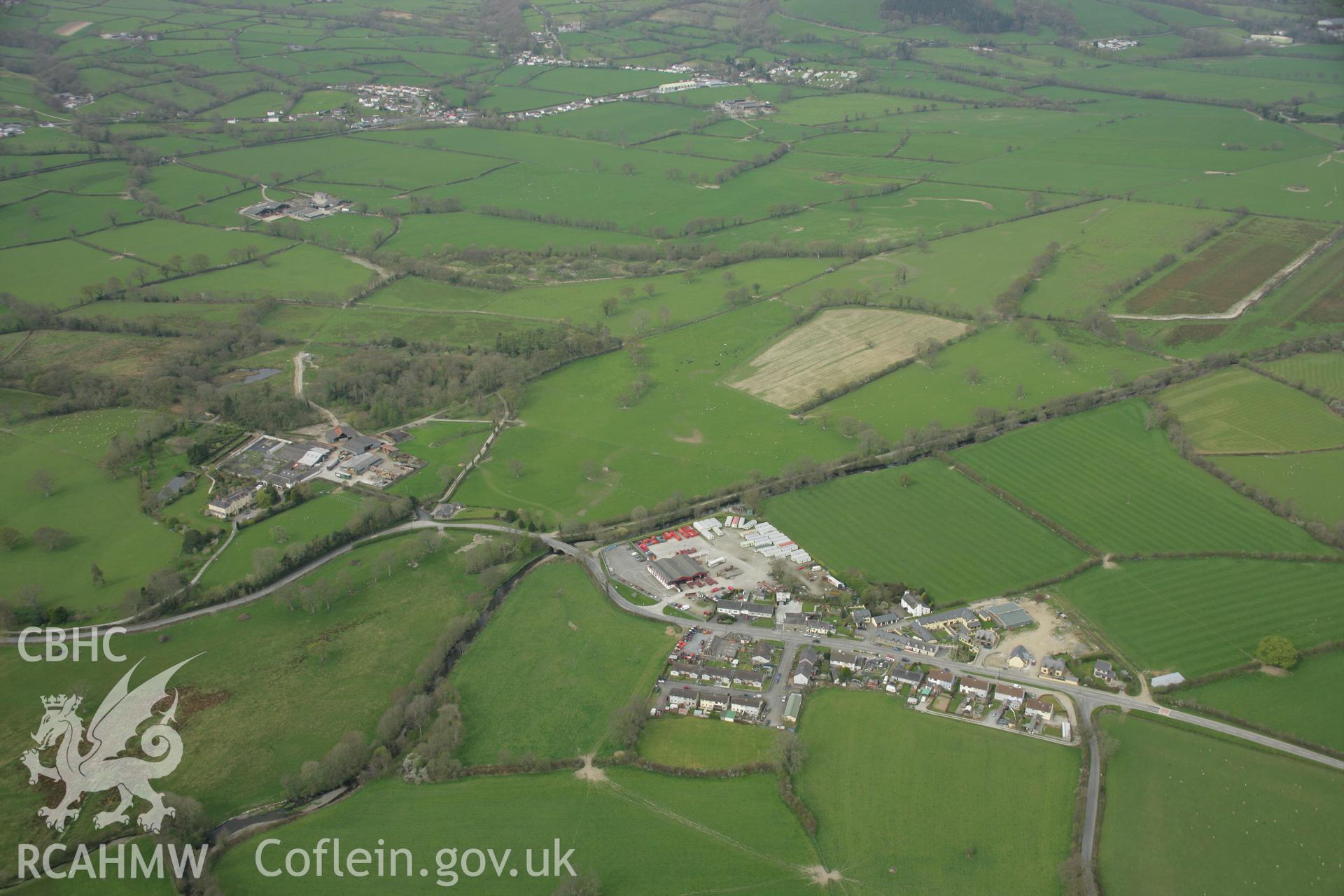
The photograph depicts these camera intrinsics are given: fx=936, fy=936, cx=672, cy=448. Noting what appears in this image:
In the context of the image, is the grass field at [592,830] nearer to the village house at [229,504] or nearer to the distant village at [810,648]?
the distant village at [810,648]

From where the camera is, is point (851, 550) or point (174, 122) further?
point (174, 122)

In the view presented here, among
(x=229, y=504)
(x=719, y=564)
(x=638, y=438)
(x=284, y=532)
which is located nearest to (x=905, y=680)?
(x=719, y=564)

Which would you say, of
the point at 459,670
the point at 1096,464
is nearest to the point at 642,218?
the point at 1096,464

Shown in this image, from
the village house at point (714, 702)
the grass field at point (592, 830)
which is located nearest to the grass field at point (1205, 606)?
the village house at point (714, 702)

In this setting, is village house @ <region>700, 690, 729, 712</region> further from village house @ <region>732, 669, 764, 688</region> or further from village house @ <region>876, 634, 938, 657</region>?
village house @ <region>876, 634, 938, 657</region>

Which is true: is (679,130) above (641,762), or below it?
above

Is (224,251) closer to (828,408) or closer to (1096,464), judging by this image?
(828,408)
